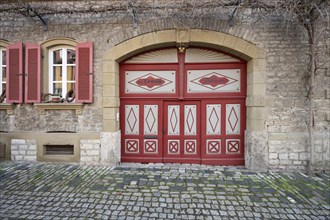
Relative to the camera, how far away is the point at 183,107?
5.89 meters

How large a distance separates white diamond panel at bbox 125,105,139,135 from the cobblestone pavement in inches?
43.4

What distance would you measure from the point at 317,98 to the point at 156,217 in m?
5.05

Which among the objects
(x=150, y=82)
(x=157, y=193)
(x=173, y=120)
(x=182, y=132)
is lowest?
(x=157, y=193)

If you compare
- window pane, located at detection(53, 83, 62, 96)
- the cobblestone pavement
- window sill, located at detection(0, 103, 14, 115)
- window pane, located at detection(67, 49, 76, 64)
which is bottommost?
the cobblestone pavement

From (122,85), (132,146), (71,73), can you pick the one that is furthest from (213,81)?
(71,73)

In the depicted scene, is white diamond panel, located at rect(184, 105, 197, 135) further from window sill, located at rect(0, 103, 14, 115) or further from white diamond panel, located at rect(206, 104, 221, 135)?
window sill, located at rect(0, 103, 14, 115)

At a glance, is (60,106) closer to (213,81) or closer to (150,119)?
(150,119)

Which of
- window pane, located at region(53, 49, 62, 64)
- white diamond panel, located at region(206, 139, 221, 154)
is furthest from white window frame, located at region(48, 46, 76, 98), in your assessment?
white diamond panel, located at region(206, 139, 221, 154)

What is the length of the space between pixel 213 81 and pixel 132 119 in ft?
8.72

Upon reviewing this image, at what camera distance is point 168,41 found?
5.42 m

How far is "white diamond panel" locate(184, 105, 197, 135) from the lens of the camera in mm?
5883

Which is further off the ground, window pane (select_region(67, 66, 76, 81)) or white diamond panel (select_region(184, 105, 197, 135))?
window pane (select_region(67, 66, 76, 81))

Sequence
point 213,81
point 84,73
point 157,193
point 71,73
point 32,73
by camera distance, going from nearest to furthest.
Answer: point 157,193 → point 84,73 → point 32,73 → point 213,81 → point 71,73

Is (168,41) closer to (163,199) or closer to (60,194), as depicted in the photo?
(163,199)
